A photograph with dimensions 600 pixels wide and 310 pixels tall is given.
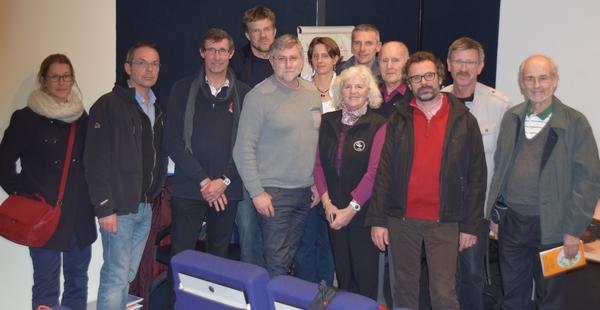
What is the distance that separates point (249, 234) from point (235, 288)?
1.45 meters

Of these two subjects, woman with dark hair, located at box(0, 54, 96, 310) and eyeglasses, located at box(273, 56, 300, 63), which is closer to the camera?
woman with dark hair, located at box(0, 54, 96, 310)

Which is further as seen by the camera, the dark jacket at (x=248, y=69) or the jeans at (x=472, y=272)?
the dark jacket at (x=248, y=69)

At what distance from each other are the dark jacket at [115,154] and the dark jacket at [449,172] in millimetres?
1184

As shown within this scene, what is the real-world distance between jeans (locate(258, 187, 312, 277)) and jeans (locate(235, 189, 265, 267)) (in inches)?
5.6

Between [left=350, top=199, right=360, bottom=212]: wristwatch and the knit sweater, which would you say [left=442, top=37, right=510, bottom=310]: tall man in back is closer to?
[left=350, top=199, right=360, bottom=212]: wristwatch

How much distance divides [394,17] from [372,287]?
3073 mm

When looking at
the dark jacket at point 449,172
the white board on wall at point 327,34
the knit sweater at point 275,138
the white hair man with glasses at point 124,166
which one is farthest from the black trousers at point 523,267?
the white board on wall at point 327,34

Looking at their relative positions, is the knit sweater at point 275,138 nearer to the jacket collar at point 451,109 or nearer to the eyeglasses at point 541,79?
the jacket collar at point 451,109

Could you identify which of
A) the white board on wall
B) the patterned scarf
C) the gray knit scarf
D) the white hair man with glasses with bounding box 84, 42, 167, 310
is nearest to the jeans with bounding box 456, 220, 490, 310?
the patterned scarf

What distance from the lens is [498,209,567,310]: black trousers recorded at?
2.93 meters

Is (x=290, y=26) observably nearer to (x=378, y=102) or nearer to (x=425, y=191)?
(x=378, y=102)

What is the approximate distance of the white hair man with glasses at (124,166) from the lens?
9.50 feet

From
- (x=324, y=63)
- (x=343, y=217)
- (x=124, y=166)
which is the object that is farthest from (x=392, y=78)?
(x=124, y=166)

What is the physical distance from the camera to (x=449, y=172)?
9.00 ft
